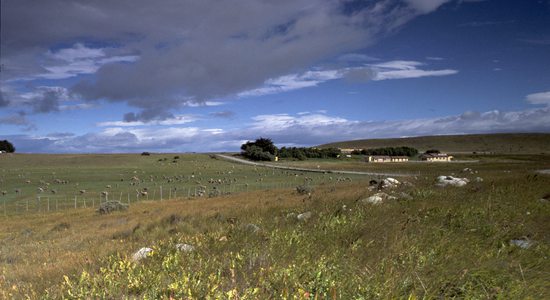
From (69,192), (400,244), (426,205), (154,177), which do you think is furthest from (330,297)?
(154,177)

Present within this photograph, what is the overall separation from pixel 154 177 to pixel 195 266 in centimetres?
7060

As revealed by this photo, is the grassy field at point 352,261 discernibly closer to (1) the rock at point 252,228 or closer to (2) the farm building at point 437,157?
(1) the rock at point 252,228

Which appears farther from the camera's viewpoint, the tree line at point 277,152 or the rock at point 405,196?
the tree line at point 277,152

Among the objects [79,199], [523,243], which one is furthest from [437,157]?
[523,243]

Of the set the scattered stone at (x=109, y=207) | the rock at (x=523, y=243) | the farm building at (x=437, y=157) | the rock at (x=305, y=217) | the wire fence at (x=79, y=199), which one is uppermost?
the rock at (x=305, y=217)

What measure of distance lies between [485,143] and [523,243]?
175 m

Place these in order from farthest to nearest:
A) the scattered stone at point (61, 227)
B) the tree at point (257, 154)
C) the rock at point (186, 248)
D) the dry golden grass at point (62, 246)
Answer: the tree at point (257, 154), the scattered stone at point (61, 227), the dry golden grass at point (62, 246), the rock at point (186, 248)

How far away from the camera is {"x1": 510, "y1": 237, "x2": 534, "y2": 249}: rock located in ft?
24.5

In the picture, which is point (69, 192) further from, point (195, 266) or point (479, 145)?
point (479, 145)

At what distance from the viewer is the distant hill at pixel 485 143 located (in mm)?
148875

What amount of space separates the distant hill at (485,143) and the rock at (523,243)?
495ft

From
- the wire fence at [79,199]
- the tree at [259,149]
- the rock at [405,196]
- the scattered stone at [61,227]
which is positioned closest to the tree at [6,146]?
the tree at [259,149]

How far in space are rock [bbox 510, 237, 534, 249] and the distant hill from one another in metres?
151

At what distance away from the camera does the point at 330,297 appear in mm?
4816
